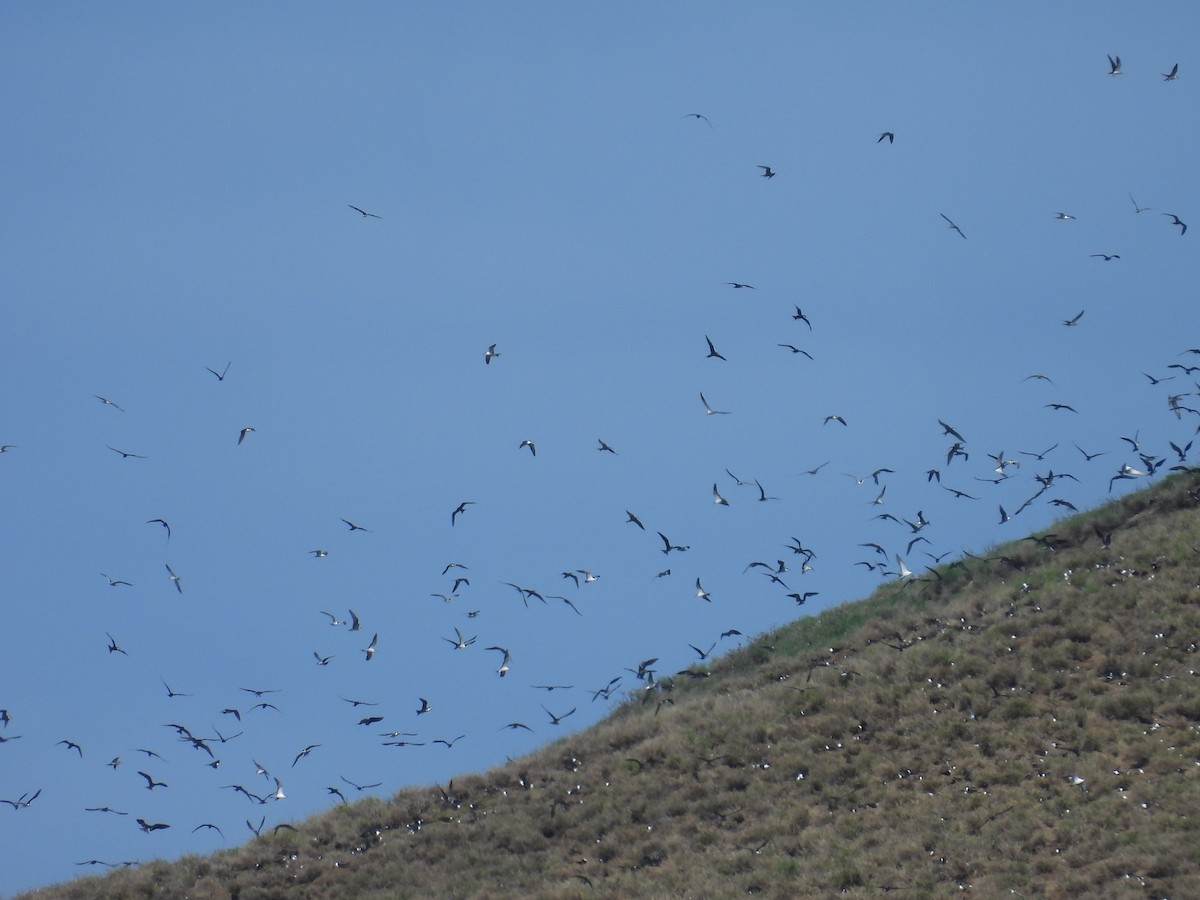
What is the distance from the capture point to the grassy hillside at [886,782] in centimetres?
2448

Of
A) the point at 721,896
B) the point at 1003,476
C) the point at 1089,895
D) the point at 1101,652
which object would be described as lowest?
the point at 1089,895

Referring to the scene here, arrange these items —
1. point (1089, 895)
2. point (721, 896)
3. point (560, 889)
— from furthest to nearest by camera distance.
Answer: point (560, 889) → point (721, 896) → point (1089, 895)

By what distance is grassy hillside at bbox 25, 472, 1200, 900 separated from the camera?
80.3ft

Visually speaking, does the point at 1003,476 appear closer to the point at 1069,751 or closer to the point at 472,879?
the point at 1069,751

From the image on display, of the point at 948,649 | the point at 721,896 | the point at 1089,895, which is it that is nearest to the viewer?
the point at 1089,895

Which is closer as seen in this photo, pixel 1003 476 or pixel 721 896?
pixel 721 896

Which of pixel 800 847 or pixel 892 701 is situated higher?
pixel 892 701

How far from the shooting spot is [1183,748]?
25891 mm

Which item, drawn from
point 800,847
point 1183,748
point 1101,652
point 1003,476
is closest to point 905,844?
point 800,847

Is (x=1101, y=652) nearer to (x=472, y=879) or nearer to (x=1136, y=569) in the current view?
(x=1136, y=569)

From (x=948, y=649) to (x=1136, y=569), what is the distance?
561 centimetres

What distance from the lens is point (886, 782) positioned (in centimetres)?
2859

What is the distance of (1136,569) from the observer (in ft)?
112

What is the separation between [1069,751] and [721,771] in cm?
818
